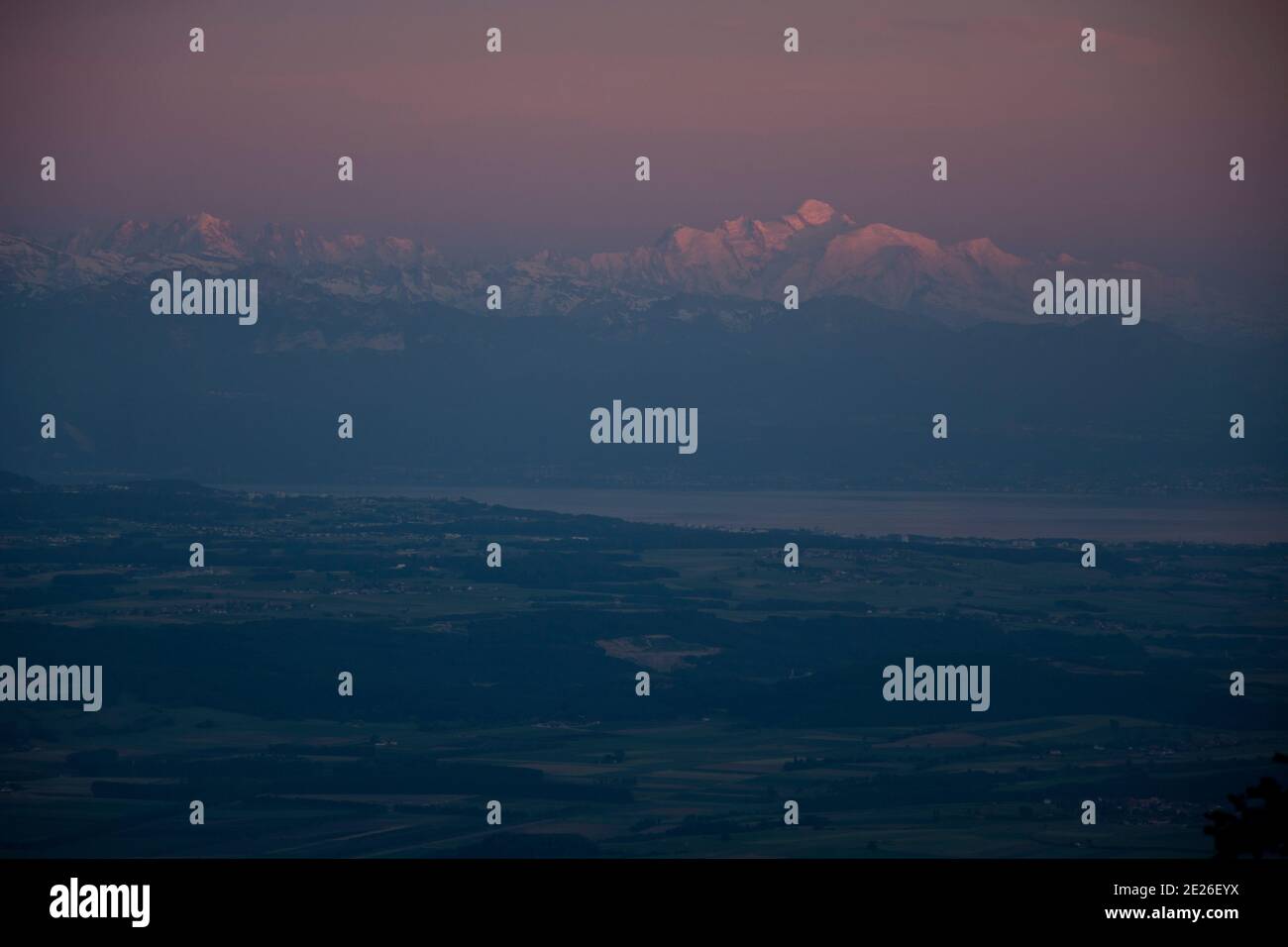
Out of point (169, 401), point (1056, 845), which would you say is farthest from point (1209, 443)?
point (169, 401)

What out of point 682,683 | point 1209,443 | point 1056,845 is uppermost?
point 1209,443

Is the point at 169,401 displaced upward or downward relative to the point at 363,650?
upward
